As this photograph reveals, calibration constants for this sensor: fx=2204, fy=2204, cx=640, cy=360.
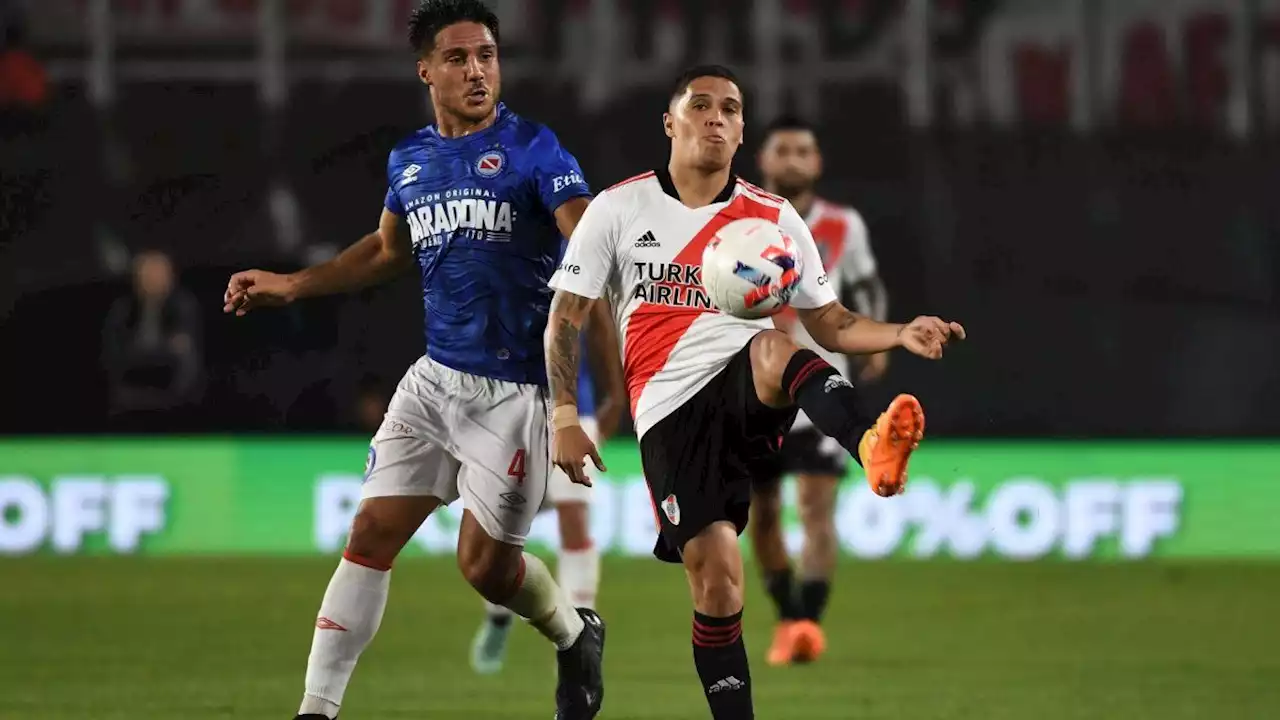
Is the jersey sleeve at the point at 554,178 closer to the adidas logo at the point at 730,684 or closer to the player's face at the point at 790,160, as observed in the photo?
the adidas logo at the point at 730,684

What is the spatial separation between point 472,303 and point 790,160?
3235mm

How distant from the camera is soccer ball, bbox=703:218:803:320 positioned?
5.98m

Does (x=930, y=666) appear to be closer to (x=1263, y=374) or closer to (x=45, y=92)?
(x=1263, y=374)

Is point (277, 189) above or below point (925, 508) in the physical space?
above

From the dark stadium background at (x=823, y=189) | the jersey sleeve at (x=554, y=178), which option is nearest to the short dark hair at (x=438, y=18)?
the jersey sleeve at (x=554, y=178)

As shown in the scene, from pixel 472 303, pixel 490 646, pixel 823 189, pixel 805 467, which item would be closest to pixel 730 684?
pixel 472 303

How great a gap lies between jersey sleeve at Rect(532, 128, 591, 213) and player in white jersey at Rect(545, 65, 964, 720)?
314 mm

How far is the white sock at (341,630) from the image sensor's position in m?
→ 6.48

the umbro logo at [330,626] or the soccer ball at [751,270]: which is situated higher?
the soccer ball at [751,270]

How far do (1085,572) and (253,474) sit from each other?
18.0 ft

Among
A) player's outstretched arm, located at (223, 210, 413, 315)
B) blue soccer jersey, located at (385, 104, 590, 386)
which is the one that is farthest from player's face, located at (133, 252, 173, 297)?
blue soccer jersey, located at (385, 104, 590, 386)

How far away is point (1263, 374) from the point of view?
53.2 feet

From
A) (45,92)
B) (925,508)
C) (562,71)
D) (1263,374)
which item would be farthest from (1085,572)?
(45,92)

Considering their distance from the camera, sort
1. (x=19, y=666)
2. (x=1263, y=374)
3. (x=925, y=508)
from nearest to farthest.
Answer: (x=19, y=666), (x=925, y=508), (x=1263, y=374)
